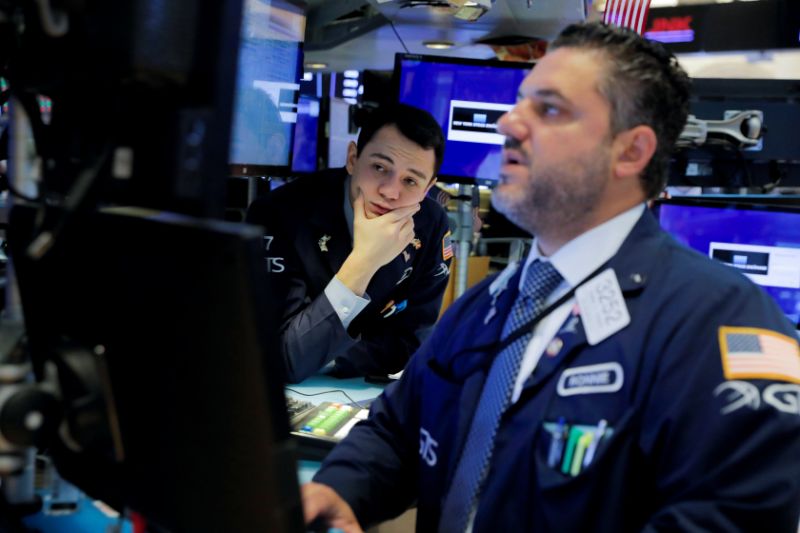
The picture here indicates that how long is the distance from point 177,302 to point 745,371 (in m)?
0.70

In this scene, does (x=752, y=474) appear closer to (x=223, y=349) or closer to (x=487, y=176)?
(x=223, y=349)

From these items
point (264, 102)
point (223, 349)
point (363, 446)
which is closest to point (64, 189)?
point (223, 349)

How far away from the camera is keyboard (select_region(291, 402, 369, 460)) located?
1.33 meters

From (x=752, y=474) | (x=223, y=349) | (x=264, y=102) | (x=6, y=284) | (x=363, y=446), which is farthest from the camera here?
(x=264, y=102)

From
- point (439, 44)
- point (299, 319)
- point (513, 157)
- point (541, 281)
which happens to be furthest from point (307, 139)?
point (541, 281)

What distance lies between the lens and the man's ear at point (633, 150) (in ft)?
3.84

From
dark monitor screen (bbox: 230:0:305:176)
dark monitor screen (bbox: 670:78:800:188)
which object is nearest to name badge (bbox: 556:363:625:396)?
dark monitor screen (bbox: 230:0:305:176)

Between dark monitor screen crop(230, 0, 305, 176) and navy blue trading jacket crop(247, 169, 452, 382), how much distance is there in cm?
12

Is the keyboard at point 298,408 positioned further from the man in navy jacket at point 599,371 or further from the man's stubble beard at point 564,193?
the man's stubble beard at point 564,193

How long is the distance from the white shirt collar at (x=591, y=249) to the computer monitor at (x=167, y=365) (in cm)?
70

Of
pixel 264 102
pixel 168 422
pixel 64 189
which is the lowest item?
pixel 168 422

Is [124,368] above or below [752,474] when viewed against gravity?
above

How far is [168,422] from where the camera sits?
0.54m

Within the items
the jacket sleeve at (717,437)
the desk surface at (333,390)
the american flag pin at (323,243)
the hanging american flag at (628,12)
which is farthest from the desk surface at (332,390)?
the hanging american flag at (628,12)
